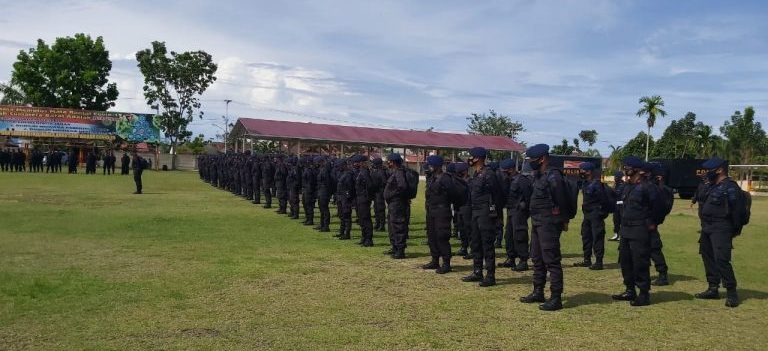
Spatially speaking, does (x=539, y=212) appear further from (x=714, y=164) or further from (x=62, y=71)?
(x=62, y=71)

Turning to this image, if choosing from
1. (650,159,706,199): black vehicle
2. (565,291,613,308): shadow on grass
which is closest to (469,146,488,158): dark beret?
(565,291,613,308): shadow on grass

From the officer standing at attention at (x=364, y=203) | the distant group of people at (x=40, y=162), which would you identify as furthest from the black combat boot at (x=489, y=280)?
the distant group of people at (x=40, y=162)

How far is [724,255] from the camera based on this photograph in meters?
7.61

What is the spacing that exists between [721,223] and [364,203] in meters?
6.38

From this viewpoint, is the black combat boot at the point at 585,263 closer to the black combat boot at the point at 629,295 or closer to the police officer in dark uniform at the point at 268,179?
the black combat boot at the point at 629,295

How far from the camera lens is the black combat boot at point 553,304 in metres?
7.03

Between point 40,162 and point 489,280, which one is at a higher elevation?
point 40,162

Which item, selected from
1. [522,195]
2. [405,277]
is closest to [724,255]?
[522,195]

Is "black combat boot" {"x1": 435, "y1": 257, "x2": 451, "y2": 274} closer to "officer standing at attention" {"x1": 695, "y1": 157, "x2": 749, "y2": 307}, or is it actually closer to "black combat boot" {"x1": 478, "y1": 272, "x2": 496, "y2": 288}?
"black combat boot" {"x1": 478, "y1": 272, "x2": 496, "y2": 288}

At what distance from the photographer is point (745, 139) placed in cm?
6359

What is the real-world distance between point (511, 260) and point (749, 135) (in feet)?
214

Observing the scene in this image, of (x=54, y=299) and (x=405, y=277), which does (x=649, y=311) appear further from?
(x=54, y=299)

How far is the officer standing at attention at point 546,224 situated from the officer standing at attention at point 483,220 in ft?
3.47

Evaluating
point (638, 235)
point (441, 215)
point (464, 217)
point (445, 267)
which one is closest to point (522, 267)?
point (445, 267)
